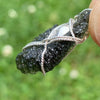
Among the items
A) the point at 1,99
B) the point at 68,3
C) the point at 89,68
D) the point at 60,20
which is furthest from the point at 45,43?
the point at 68,3

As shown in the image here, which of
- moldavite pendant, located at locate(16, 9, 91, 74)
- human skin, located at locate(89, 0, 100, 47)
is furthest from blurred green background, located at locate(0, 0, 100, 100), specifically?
human skin, located at locate(89, 0, 100, 47)

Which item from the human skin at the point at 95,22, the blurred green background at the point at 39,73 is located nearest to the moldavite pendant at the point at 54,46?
the human skin at the point at 95,22

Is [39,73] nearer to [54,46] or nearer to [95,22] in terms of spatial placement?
[54,46]

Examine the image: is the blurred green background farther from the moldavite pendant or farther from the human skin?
the human skin

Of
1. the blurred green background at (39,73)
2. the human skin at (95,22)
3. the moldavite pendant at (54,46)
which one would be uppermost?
the blurred green background at (39,73)

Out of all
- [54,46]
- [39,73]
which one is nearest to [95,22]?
[54,46]

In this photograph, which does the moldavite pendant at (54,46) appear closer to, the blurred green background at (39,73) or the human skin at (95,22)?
the human skin at (95,22)
